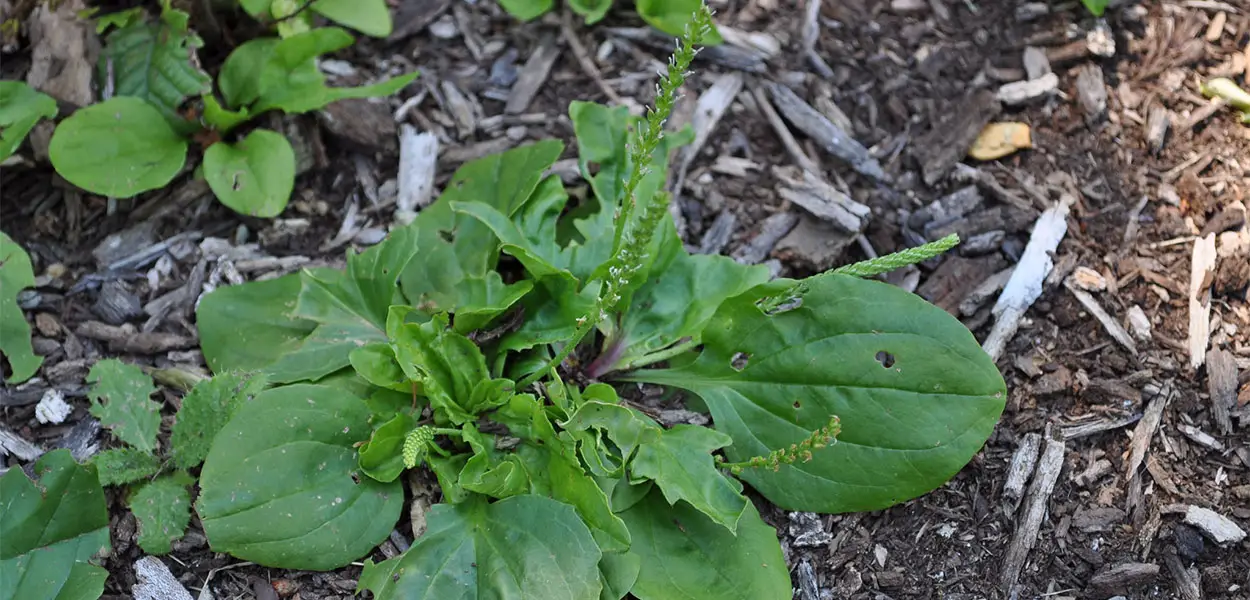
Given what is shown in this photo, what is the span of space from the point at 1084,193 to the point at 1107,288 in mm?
471

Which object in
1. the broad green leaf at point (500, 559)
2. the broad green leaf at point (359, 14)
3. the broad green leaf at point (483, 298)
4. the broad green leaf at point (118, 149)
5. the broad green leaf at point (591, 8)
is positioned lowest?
the broad green leaf at point (500, 559)

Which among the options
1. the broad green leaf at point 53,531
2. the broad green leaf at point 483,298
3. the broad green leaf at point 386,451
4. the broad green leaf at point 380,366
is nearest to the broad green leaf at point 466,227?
the broad green leaf at point 483,298

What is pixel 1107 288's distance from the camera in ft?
11.5

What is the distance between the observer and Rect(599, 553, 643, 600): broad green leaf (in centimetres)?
271

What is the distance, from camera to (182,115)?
3820mm

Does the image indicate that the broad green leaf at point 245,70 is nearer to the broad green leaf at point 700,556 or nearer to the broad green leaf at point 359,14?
the broad green leaf at point 359,14

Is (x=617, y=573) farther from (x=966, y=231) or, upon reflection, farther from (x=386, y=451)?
(x=966, y=231)

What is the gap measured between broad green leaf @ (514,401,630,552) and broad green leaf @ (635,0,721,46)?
188cm

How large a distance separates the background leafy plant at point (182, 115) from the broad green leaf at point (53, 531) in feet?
3.57

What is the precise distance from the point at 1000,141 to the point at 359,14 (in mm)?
2697

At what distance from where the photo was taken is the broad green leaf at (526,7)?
162 inches

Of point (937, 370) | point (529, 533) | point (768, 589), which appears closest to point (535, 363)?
point (529, 533)

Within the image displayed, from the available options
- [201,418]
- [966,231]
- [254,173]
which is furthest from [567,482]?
[966,231]

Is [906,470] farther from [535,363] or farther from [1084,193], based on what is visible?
[1084,193]
